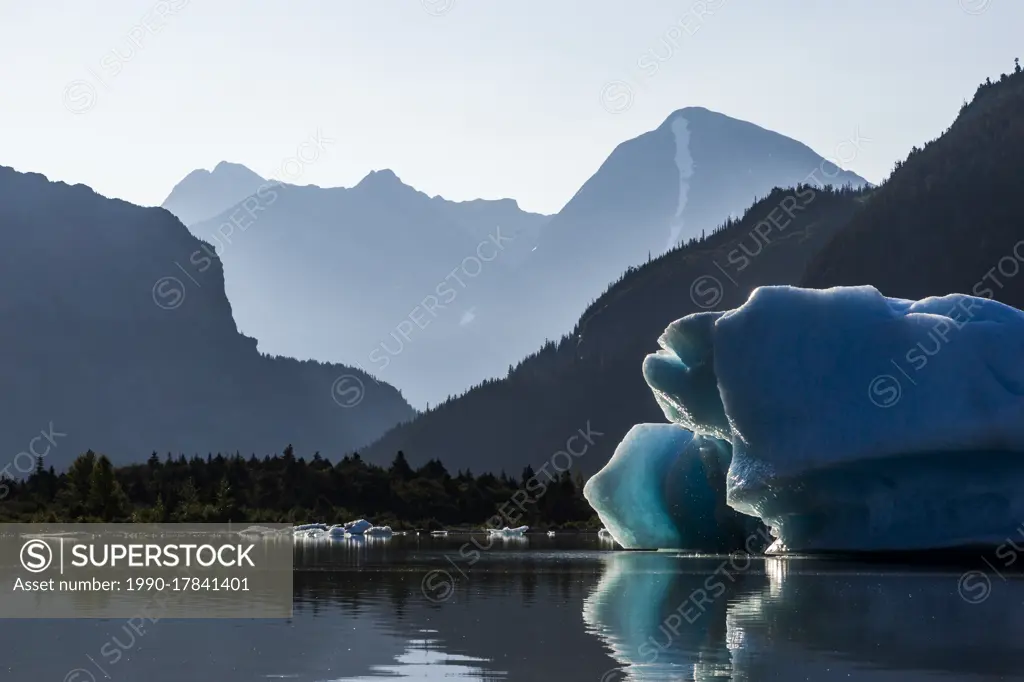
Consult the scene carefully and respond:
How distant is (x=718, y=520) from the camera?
67.6 metres

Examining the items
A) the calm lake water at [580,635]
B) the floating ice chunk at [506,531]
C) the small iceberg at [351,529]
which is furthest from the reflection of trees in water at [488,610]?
the floating ice chunk at [506,531]

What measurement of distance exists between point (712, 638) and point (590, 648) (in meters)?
2.61

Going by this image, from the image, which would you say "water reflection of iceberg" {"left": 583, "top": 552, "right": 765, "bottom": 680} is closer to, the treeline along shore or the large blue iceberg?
the large blue iceberg

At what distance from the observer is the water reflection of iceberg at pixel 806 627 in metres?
22.2

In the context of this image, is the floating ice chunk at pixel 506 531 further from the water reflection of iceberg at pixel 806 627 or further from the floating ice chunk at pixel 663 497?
the water reflection of iceberg at pixel 806 627

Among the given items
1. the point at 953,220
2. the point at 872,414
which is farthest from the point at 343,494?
the point at 872,414

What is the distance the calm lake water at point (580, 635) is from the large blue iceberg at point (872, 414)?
806 cm

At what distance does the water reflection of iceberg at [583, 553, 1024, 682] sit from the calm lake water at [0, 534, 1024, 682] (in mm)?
44

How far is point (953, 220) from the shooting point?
158 metres

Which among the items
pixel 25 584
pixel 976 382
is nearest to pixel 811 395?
pixel 976 382

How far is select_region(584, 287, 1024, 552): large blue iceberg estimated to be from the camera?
50.8m

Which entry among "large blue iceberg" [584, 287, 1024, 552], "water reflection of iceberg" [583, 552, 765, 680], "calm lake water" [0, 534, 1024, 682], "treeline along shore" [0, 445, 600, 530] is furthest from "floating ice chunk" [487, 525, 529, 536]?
"calm lake water" [0, 534, 1024, 682]

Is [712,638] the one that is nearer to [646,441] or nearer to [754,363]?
[754,363]

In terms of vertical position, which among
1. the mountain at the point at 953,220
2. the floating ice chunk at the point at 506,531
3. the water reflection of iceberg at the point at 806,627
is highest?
the mountain at the point at 953,220
